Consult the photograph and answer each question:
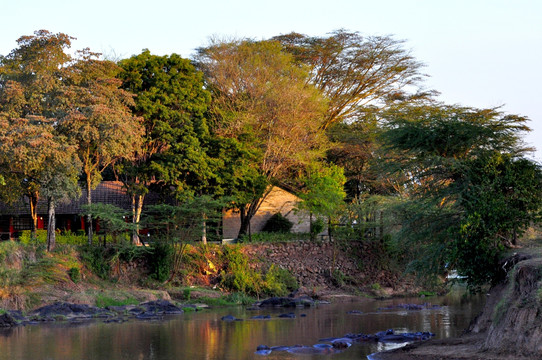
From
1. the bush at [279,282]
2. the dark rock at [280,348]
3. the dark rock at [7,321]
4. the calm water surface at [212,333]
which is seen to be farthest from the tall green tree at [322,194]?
the dark rock at [280,348]

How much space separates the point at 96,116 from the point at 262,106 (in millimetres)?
12617

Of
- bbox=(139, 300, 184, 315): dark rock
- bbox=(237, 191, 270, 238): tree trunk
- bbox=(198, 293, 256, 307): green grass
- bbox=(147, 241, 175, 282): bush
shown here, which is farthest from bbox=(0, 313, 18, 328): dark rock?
bbox=(237, 191, 270, 238): tree trunk

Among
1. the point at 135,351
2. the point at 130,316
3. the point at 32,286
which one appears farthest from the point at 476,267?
the point at 32,286

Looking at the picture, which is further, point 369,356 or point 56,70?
point 56,70

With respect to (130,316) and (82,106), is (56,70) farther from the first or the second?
(130,316)

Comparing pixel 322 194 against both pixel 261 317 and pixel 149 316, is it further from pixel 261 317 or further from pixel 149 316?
pixel 149 316

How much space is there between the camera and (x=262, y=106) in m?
42.5

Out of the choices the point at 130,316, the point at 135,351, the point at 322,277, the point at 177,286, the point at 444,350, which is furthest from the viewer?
the point at 322,277

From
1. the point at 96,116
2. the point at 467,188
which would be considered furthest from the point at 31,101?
the point at 467,188

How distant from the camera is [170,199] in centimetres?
4309

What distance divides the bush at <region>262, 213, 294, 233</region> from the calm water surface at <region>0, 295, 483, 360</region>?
1618 centimetres

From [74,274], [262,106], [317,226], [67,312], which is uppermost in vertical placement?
[262,106]

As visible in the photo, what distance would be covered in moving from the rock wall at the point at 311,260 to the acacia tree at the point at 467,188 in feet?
55.8

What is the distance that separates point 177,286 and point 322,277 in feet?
31.6
